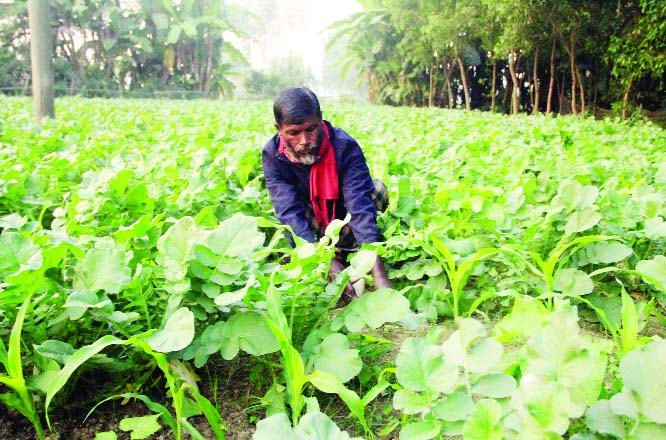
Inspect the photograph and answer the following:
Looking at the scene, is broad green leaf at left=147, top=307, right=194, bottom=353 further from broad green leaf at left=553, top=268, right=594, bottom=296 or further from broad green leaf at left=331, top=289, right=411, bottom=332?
broad green leaf at left=553, top=268, right=594, bottom=296

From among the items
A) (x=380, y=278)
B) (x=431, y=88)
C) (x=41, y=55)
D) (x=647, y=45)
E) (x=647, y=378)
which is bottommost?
(x=380, y=278)

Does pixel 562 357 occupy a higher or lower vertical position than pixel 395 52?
lower

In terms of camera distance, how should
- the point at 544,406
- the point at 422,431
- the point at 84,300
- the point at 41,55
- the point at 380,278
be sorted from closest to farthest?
the point at 544,406 → the point at 422,431 → the point at 84,300 → the point at 380,278 → the point at 41,55

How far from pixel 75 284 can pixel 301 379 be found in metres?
0.60

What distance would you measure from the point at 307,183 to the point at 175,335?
1.54 meters

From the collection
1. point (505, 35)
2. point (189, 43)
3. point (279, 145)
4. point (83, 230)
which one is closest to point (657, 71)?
point (505, 35)

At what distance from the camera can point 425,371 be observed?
36.1 inches

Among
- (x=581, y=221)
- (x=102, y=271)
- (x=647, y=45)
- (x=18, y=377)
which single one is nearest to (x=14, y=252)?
(x=102, y=271)

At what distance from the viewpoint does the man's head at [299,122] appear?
2.14 meters

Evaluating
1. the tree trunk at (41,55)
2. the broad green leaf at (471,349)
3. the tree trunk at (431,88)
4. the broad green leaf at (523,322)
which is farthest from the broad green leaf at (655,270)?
the tree trunk at (431,88)

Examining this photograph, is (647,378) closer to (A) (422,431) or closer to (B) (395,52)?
(A) (422,431)

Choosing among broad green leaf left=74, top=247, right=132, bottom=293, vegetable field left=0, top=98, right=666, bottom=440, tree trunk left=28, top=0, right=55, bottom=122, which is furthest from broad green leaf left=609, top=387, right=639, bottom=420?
tree trunk left=28, top=0, right=55, bottom=122

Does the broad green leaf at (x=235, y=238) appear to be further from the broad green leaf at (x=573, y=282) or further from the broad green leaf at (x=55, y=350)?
the broad green leaf at (x=573, y=282)

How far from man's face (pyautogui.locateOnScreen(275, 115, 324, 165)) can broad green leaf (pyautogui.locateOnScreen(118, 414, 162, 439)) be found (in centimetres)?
133
